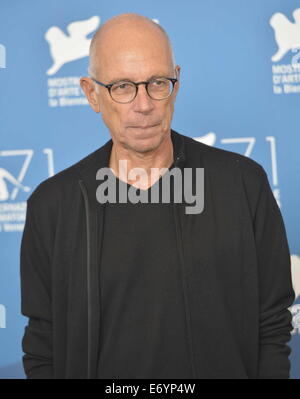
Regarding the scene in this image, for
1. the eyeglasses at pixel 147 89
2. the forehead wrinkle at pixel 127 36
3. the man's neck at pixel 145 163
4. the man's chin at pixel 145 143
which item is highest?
the forehead wrinkle at pixel 127 36

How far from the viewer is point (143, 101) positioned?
1.33 meters

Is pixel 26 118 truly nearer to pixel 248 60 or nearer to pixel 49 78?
pixel 49 78

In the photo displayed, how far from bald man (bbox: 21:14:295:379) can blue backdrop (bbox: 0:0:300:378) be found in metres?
1.04

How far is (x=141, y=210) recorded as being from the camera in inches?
55.3

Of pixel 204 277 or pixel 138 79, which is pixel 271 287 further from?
pixel 138 79

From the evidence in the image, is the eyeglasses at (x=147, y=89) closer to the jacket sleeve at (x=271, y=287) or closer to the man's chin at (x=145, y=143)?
the man's chin at (x=145, y=143)

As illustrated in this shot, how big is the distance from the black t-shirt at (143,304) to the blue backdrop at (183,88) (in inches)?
45.2

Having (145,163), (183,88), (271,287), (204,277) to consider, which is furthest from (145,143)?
(183,88)

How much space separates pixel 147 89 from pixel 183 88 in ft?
3.77

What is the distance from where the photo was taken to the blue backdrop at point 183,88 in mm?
2436

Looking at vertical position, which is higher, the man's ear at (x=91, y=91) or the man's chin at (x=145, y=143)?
the man's ear at (x=91, y=91)

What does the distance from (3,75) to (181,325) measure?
1.58m

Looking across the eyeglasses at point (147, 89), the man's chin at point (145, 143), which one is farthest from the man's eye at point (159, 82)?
the man's chin at point (145, 143)
